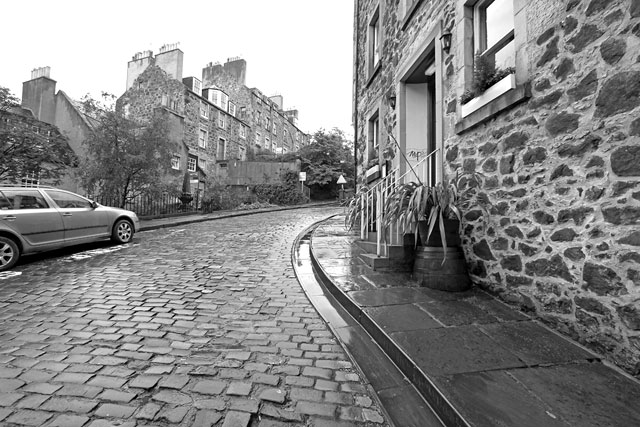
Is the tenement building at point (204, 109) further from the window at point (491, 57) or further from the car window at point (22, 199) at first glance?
the window at point (491, 57)

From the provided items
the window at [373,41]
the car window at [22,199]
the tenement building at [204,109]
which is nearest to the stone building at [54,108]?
Answer: the tenement building at [204,109]

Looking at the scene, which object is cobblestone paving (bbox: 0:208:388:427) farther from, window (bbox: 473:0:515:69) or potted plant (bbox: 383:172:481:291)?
window (bbox: 473:0:515:69)

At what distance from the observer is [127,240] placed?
819 cm

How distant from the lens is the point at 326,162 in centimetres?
2792

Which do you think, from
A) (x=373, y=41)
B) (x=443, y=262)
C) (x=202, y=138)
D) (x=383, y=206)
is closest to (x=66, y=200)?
(x=383, y=206)

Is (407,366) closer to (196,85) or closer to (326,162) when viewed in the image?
(326,162)

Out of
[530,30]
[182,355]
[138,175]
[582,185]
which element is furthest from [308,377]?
[138,175]

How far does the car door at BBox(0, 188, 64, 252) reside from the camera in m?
5.65

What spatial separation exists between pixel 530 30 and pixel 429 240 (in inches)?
95.5

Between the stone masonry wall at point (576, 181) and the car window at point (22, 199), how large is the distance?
25.6 ft

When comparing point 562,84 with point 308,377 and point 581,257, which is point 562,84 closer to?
point 581,257

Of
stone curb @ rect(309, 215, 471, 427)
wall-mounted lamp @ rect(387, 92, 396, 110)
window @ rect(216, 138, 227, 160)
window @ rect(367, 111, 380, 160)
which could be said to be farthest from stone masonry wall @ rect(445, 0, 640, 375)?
window @ rect(216, 138, 227, 160)

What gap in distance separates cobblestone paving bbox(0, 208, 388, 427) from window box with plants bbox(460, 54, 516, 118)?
3.15 meters

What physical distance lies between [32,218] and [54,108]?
1806 centimetres
